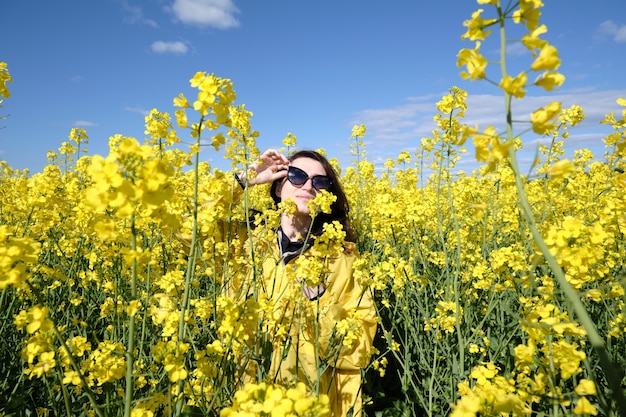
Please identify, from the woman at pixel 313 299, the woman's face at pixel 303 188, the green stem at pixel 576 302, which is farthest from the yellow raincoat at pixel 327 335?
the green stem at pixel 576 302

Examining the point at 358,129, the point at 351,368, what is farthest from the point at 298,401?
the point at 358,129

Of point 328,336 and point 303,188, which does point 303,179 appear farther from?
point 328,336

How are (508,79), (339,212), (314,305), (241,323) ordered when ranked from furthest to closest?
(339,212) → (314,305) → (241,323) → (508,79)

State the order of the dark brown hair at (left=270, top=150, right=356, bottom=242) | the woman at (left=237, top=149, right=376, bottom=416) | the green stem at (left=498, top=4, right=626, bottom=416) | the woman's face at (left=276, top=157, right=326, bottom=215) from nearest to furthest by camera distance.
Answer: the green stem at (left=498, top=4, right=626, bottom=416)
the woman at (left=237, top=149, right=376, bottom=416)
the woman's face at (left=276, top=157, right=326, bottom=215)
the dark brown hair at (left=270, top=150, right=356, bottom=242)

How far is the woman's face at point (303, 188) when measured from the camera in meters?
3.01

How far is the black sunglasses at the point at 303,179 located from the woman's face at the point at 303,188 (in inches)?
1.1

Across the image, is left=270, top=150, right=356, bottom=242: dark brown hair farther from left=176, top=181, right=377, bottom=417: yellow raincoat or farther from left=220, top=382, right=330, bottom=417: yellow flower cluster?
left=220, top=382, right=330, bottom=417: yellow flower cluster

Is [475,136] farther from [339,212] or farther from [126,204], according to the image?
[339,212]

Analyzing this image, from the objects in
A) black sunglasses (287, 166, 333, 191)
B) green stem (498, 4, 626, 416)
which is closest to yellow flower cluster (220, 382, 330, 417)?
green stem (498, 4, 626, 416)

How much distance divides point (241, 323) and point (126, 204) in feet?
2.19

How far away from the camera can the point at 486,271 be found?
3035 millimetres

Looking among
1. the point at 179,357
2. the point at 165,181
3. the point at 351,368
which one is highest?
the point at 165,181

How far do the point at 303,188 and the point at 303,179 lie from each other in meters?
0.07

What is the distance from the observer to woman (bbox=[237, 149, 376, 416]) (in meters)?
2.20
